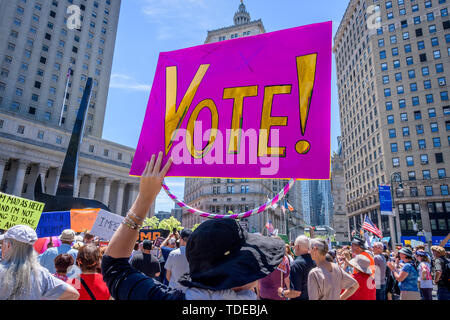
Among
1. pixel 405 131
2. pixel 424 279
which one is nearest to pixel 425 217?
pixel 405 131

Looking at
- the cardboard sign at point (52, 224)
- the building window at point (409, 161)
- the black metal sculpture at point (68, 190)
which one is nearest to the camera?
the cardboard sign at point (52, 224)

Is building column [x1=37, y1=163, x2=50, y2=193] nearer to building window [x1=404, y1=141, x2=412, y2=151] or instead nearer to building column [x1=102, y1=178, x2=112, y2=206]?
building column [x1=102, y1=178, x2=112, y2=206]

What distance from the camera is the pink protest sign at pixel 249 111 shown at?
8.98ft

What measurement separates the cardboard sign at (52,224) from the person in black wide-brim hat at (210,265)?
8.39 metres

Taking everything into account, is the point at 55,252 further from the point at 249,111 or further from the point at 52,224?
the point at 249,111

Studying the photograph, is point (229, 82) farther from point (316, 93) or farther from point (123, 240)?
point (123, 240)

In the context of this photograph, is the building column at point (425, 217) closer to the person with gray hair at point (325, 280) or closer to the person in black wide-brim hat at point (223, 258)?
→ the person with gray hair at point (325, 280)

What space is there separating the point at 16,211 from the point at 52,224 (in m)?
2.29

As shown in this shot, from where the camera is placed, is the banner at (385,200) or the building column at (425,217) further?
the building column at (425,217)

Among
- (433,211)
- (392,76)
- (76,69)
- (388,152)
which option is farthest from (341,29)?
(76,69)

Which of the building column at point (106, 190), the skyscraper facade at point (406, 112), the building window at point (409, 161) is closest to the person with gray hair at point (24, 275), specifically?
the skyscraper facade at point (406, 112)
